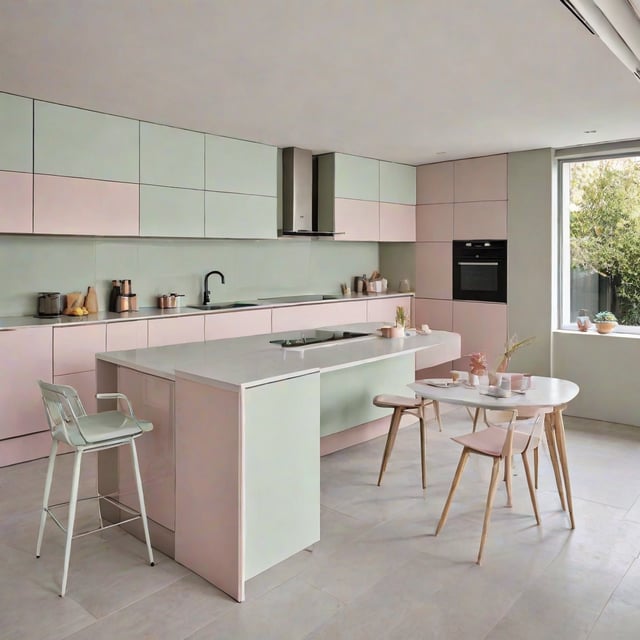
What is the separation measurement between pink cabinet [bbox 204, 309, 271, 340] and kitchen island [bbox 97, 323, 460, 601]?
5.91ft

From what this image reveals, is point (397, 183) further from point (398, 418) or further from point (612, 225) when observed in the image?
point (398, 418)

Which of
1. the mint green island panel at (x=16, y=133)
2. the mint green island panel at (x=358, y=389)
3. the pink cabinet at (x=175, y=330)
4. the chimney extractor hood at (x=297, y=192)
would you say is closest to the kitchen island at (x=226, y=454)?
the mint green island panel at (x=358, y=389)

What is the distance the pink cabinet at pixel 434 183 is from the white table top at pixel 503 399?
3688mm

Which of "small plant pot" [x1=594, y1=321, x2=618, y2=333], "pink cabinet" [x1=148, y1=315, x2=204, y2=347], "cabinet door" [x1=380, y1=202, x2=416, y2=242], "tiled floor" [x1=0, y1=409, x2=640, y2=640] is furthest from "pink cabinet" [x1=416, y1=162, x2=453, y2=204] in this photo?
"tiled floor" [x1=0, y1=409, x2=640, y2=640]

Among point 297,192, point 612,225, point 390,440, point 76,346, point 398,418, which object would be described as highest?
point 297,192

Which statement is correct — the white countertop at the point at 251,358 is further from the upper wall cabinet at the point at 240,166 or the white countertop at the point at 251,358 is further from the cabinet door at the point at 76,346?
the upper wall cabinet at the point at 240,166

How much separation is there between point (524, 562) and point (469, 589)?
40cm

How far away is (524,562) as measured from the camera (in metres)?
2.83

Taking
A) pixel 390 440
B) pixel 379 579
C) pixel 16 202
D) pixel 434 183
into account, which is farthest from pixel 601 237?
pixel 16 202

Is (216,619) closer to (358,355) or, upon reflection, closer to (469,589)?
(469,589)

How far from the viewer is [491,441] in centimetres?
314

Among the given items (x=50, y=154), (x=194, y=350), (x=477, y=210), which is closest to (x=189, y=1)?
(x=194, y=350)

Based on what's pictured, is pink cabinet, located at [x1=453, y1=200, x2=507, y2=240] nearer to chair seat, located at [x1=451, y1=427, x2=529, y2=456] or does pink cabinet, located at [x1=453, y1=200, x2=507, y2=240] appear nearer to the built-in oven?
the built-in oven

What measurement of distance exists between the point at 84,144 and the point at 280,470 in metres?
3.05
